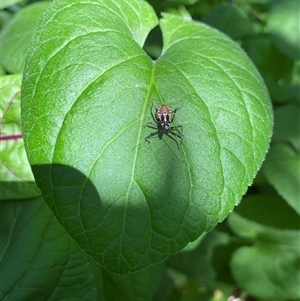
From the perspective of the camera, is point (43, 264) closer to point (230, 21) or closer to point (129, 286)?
point (129, 286)

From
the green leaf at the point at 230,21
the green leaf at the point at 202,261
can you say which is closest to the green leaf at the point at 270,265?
the green leaf at the point at 202,261

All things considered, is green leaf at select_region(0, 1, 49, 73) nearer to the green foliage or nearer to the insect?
the green foliage

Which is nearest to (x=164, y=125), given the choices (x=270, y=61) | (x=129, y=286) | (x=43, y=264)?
(x=43, y=264)

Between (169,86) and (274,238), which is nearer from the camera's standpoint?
(169,86)

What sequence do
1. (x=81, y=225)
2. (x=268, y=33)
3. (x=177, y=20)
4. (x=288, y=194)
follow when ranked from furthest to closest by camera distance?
(x=268, y=33) → (x=288, y=194) → (x=177, y=20) → (x=81, y=225)

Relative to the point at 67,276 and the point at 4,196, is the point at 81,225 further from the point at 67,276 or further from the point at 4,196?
the point at 4,196

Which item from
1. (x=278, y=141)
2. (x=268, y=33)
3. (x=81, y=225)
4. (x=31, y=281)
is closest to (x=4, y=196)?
(x=31, y=281)

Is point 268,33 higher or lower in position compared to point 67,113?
lower
